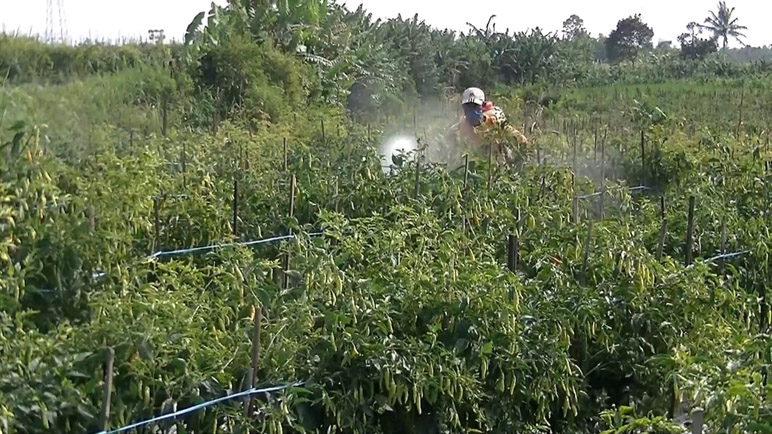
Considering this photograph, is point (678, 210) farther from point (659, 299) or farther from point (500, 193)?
point (659, 299)

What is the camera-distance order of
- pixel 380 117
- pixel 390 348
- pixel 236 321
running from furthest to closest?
pixel 380 117, pixel 236 321, pixel 390 348

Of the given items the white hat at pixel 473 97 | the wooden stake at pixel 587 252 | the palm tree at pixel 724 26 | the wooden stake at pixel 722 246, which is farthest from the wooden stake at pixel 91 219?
the palm tree at pixel 724 26

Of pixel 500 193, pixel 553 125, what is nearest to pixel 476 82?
pixel 553 125

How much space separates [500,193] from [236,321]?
6.53 feet

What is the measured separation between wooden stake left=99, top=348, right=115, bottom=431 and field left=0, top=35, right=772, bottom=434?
11 millimetres

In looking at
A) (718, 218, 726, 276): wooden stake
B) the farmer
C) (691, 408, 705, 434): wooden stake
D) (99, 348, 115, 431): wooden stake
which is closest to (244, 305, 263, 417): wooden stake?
(99, 348, 115, 431): wooden stake

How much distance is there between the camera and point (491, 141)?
5566 mm

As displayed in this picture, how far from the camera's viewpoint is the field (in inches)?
96.0

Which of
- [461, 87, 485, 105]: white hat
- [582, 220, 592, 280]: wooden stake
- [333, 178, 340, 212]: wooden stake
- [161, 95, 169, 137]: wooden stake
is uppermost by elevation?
[461, 87, 485, 105]: white hat

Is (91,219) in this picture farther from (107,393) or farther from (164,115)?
(164,115)

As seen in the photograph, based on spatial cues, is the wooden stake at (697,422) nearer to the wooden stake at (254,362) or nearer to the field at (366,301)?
the field at (366,301)

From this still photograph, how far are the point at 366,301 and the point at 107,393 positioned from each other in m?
0.87

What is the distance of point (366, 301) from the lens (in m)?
2.81

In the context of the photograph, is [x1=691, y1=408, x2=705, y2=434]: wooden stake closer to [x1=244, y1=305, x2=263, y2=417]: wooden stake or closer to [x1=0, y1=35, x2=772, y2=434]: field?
[x1=0, y1=35, x2=772, y2=434]: field
